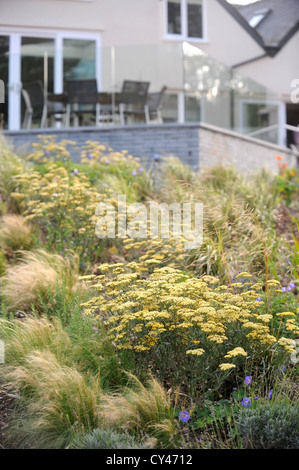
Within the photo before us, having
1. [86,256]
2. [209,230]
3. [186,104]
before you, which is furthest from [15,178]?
[186,104]

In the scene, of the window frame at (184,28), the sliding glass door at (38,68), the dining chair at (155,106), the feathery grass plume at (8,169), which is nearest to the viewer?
the feathery grass plume at (8,169)

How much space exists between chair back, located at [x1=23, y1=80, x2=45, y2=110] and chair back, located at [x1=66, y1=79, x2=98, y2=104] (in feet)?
1.82

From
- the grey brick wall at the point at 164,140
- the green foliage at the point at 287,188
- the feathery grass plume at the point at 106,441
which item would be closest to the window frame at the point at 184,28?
the grey brick wall at the point at 164,140

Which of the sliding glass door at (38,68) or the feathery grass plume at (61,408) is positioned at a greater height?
the sliding glass door at (38,68)

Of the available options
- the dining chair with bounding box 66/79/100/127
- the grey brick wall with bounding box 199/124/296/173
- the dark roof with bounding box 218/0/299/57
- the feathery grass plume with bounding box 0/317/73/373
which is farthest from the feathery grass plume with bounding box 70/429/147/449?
the dark roof with bounding box 218/0/299/57

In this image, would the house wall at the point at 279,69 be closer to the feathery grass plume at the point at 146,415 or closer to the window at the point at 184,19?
the window at the point at 184,19

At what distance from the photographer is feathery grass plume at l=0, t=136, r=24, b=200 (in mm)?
5922

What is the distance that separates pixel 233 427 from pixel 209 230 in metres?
1.89

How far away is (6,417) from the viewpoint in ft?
8.71

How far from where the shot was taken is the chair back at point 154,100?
8.57 meters

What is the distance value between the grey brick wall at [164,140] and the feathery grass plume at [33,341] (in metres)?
4.67

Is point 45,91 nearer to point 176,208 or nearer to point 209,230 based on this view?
point 176,208

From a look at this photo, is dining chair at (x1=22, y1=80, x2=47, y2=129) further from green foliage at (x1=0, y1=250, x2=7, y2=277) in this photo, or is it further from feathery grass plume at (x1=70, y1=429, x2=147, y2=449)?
feathery grass plume at (x1=70, y1=429, x2=147, y2=449)

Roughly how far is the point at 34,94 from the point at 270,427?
8.18 metres
